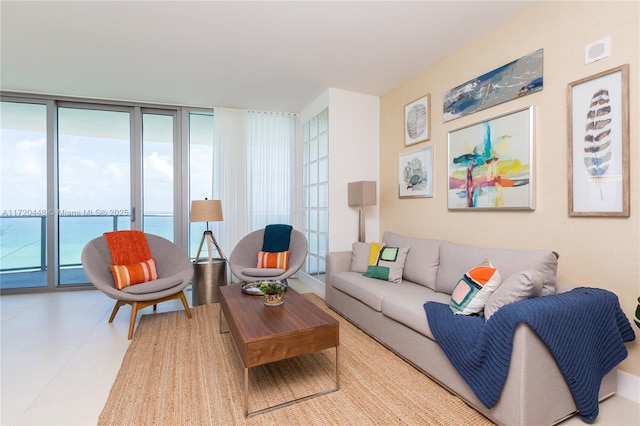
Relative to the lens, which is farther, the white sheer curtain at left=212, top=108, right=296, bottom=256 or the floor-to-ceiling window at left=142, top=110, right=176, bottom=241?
the white sheer curtain at left=212, top=108, right=296, bottom=256

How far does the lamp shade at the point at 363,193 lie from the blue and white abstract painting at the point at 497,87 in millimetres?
1116

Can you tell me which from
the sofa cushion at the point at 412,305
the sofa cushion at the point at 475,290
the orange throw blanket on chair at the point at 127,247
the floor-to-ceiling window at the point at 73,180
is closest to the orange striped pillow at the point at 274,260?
the orange throw blanket on chair at the point at 127,247

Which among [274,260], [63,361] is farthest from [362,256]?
[63,361]

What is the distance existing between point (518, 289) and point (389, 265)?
1.40 m

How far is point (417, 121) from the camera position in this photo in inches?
136

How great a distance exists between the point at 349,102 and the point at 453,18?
1.72m

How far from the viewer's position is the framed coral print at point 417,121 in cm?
331

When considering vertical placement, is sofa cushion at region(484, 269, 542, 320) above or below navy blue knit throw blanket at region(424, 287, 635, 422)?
above

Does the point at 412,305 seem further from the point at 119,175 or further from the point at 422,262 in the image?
the point at 119,175

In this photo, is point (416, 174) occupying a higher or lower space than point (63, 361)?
higher

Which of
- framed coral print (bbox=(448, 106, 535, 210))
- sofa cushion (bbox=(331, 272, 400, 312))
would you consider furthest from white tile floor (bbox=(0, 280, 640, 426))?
framed coral print (bbox=(448, 106, 535, 210))

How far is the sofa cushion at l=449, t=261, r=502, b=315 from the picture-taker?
6.18ft

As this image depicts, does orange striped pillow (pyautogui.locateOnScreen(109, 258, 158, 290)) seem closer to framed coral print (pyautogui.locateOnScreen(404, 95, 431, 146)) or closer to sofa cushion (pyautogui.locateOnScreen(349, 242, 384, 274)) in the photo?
sofa cushion (pyautogui.locateOnScreen(349, 242, 384, 274))

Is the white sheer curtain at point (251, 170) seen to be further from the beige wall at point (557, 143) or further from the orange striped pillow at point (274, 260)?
the beige wall at point (557, 143)
